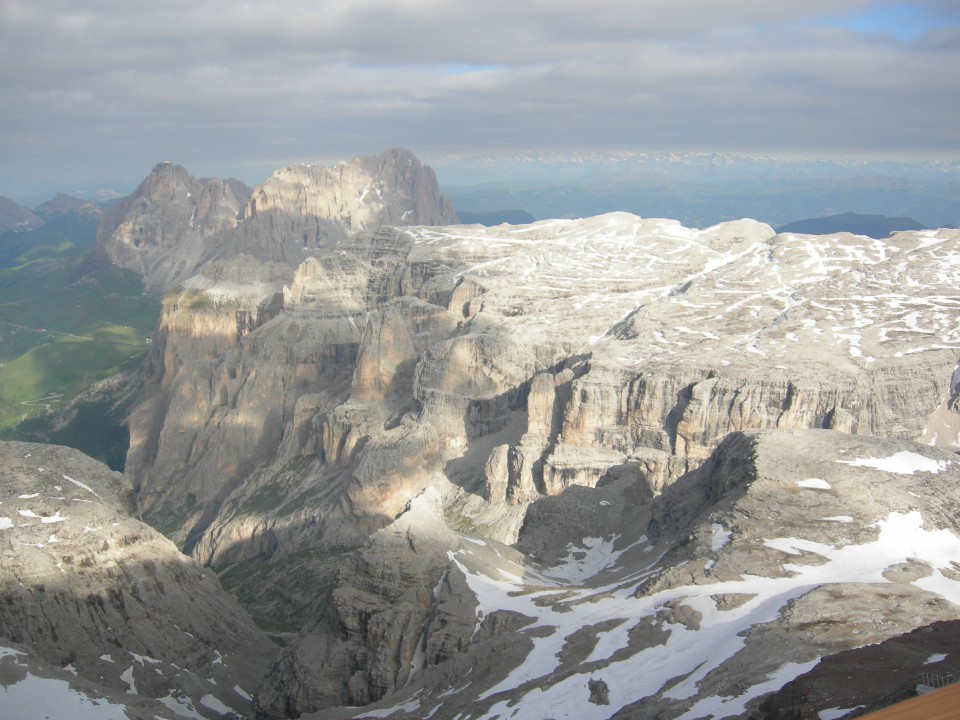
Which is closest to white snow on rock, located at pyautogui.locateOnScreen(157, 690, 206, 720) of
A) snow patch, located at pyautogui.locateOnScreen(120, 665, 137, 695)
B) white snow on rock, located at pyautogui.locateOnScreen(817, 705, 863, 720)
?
snow patch, located at pyautogui.locateOnScreen(120, 665, 137, 695)

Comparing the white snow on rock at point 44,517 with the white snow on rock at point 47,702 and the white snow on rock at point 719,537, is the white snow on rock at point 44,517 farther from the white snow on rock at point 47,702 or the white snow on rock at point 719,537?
the white snow on rock at point 719,537

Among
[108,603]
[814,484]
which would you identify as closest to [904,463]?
[814,484]

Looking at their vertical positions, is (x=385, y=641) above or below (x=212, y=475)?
above

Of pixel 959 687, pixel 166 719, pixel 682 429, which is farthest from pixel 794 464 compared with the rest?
pixel 959 687

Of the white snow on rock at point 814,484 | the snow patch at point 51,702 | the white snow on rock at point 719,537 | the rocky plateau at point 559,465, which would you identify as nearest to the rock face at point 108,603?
the rocky plateau at point 559,465

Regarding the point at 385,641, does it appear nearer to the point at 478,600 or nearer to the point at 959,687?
the point at 478,600

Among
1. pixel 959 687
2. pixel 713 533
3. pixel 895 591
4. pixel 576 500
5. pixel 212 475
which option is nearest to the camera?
pixel 959 687
